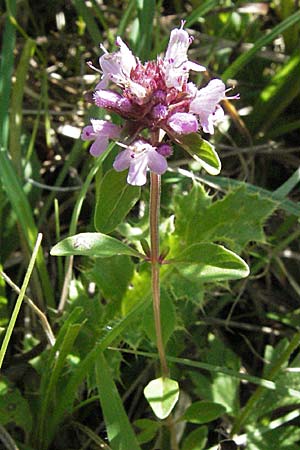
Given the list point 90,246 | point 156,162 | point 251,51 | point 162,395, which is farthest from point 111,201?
point 251,51

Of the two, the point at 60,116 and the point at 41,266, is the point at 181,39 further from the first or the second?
the point at 60,116

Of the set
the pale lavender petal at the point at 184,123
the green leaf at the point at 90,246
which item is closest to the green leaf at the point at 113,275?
the green leaf at the point at 90,246

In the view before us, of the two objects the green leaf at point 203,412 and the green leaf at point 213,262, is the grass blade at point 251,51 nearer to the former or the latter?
the green leaf at point 213,262

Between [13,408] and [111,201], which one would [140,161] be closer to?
[111,201]

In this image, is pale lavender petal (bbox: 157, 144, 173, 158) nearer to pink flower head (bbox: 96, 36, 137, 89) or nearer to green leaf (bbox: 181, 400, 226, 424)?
pink flower head (bbox: 96, 36, 137, 89)

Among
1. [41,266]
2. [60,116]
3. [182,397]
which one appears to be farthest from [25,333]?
→ [60,116]
